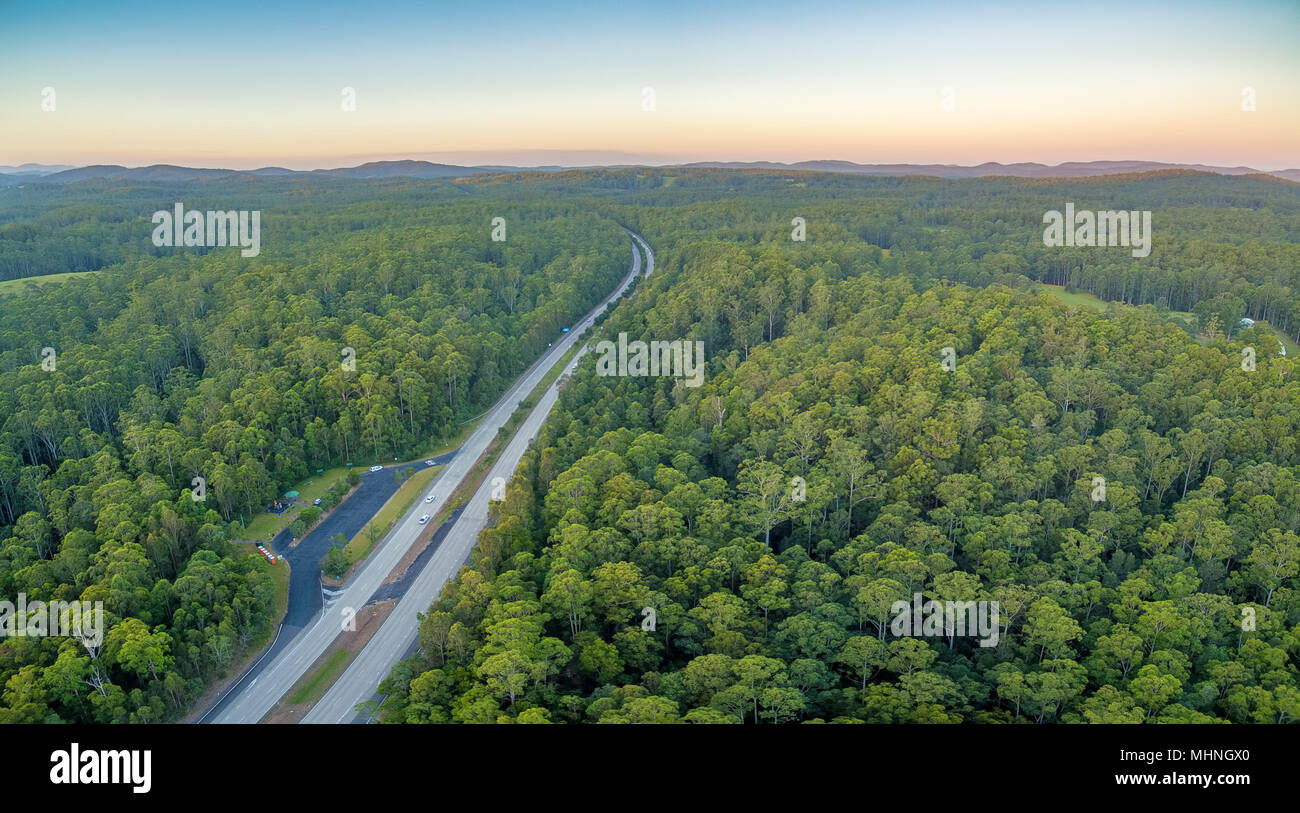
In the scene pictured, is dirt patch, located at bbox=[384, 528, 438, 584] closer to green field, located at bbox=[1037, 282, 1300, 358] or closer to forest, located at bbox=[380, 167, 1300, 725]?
forest, located at bbox=[380, 167, 1300, 725]

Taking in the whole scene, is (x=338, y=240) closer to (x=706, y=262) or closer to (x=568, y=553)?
(x=706, y=262)

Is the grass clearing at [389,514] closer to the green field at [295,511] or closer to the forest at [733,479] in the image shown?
the forest at [733,479]

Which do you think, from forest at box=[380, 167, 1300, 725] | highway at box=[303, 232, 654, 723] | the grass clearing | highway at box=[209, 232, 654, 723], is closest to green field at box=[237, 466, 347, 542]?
the grass clearing

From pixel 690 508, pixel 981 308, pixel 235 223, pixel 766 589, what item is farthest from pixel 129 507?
pixel 235 223

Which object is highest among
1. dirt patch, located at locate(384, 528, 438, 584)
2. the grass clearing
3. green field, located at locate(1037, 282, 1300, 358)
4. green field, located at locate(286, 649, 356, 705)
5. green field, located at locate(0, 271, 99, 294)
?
green field, located at locate(0, 271, 99, 294)

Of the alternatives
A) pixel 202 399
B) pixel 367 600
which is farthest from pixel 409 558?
pixel 202 399
